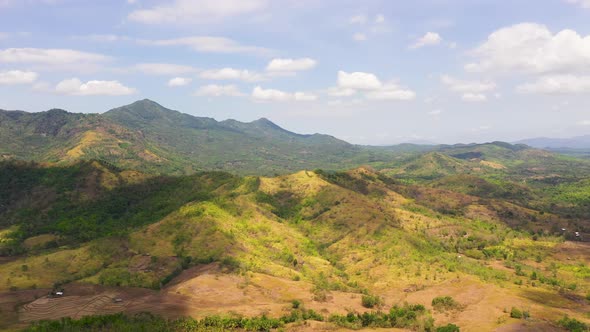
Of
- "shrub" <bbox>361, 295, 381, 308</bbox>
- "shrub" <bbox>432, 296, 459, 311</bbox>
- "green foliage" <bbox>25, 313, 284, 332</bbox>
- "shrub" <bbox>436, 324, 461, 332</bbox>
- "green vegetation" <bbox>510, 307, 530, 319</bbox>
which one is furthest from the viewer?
"shrub" <bbox>361, 295, 381, 308</bbox>

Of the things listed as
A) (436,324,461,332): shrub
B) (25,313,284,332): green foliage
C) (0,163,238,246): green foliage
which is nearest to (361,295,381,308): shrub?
(436,324,461,332): shrub

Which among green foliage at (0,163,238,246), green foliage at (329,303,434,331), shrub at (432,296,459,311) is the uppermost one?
green foliage at (0,163,238,246)

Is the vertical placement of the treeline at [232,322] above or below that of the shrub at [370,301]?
above

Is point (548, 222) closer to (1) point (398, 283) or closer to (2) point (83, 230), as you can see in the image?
(1) point (398, 283)

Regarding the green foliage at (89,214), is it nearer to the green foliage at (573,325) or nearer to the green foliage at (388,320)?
the green foliage at (388,320)

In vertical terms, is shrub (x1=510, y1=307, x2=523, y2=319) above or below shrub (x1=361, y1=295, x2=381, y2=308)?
above

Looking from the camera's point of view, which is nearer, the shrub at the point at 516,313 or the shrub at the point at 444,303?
the shrub at the point at 516,313

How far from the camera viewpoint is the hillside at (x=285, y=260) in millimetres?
92438

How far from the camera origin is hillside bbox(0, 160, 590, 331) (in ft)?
Answer: 303

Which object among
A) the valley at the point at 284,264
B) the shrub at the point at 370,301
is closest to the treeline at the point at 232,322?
the valley at the point at 284,264

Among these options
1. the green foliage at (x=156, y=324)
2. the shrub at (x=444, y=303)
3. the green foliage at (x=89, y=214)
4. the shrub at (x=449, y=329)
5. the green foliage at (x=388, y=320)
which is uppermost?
the green foliage at (x=89, y=214)

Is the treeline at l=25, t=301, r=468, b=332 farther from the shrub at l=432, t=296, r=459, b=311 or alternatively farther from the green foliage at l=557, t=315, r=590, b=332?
the green foliage at l=557, t=315, r=590, b=332

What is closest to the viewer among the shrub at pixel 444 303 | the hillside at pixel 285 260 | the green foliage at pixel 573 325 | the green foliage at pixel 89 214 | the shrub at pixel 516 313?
the green foliage at pixel 573 325

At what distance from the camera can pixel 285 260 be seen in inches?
5123
